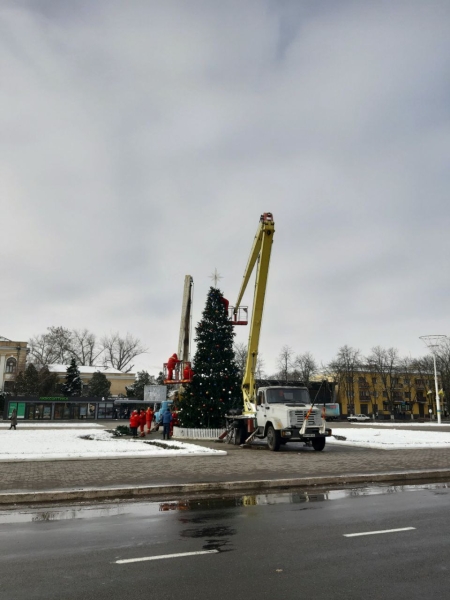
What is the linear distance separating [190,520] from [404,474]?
290 inches

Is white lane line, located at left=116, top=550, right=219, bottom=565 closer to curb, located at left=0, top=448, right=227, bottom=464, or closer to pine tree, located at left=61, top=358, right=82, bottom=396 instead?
curb, located at left=0, top=448, right=227, bottom=464

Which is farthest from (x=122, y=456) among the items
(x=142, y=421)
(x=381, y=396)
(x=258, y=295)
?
(x=381, y=396)

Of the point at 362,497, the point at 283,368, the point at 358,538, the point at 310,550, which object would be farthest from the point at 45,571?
the point at 283,368

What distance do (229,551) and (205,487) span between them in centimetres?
510

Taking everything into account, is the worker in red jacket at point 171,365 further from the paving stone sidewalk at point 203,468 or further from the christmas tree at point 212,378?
the paving stone sidewalk at point 203,468

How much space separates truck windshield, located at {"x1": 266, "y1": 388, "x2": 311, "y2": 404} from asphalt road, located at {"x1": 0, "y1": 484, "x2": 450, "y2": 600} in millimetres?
10917

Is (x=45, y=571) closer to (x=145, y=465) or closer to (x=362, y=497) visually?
(x=362, y=497)

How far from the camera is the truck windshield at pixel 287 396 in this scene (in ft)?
67.7

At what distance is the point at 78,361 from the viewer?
10069 centimetres

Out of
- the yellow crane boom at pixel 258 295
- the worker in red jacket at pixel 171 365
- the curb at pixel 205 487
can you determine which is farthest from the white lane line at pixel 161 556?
the worker in red jacket at pixel 171 365

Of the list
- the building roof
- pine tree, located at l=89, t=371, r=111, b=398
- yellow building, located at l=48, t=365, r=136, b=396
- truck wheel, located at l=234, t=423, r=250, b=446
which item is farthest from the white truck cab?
the building roof

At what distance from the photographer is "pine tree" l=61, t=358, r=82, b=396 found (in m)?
84.6

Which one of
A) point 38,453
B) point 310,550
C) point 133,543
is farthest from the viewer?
point 38,453

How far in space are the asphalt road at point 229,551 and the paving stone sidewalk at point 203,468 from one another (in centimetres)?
234
